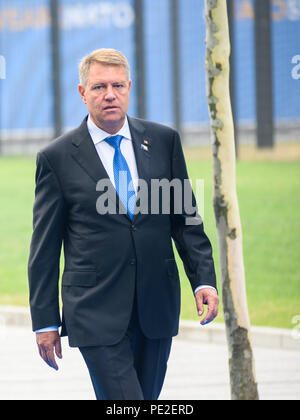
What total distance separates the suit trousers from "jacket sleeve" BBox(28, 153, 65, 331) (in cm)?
20

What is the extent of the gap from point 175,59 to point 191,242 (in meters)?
19.4

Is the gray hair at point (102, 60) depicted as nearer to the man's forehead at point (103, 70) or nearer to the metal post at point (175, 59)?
the man's forehead at point (103, 70)

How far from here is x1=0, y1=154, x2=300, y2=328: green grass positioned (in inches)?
372

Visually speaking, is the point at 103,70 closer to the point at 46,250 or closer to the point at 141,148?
the point at 141,148

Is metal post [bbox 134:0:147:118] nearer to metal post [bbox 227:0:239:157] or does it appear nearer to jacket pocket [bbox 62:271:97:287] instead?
metal post [bbox 227:0:239:157]

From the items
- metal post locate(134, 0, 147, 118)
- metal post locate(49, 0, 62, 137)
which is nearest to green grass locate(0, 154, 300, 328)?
metal post locate(134, 0, 147, 118)

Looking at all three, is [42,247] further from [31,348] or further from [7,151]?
[7,151]

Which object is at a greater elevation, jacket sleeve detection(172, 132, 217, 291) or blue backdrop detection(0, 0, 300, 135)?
jacket sleeve detection(172, 132, 217, 291)

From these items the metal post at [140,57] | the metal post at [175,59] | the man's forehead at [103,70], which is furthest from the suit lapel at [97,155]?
the metal post at [175,59]

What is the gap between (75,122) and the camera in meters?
22.8

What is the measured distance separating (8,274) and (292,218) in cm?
394

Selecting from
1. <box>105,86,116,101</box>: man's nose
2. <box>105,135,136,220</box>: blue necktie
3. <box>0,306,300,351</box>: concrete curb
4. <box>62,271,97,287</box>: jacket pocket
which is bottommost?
<box>0,306,300,351</box>: concrete curb

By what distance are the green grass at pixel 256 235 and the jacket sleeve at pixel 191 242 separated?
444 centimetres

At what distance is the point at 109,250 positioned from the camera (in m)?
3.89
